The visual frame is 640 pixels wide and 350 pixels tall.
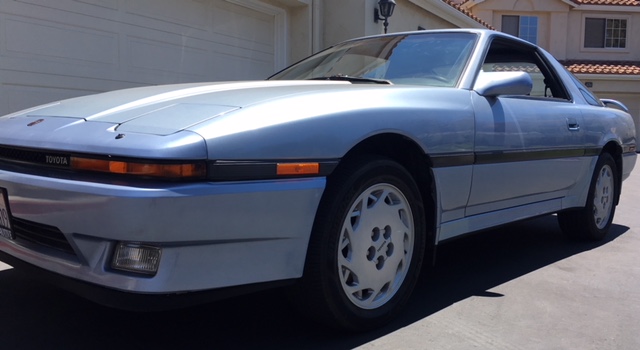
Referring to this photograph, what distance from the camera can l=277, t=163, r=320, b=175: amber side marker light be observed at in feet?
8.09

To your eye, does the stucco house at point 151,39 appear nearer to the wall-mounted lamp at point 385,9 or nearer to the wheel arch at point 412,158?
the wall-mounted lamp at point 385,9

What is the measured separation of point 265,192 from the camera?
2.39 m

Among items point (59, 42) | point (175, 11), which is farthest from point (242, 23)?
point (59, 42)

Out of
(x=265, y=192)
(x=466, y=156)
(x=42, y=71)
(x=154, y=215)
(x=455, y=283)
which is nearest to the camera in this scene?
(x=154, y=215)

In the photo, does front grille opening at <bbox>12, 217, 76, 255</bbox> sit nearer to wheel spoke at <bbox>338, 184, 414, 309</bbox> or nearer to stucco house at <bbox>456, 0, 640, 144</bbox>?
wheel spoke at <bbox>338, 184, 414, 309</bbox>

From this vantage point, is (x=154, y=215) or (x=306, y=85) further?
(x=306, y=85)

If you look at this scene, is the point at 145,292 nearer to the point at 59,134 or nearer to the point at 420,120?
the point at 59,134

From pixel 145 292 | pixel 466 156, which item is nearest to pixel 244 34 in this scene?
pixel 466 156

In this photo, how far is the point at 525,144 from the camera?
386 cm

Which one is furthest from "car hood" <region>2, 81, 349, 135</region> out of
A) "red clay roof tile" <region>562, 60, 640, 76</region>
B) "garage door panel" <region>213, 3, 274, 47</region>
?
"red clay roof tile" <region>562, 60, 640, 76</region>

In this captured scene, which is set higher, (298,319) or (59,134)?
(59,134)

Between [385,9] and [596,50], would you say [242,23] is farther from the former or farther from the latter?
[596,50]

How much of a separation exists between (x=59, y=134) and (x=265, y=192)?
0.88 metres

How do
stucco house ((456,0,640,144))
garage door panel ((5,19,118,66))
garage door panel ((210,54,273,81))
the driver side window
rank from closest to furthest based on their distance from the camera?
the driver side window < garage door panel ((5,19,118,66)) < garage door panel ((210,54,273,81)) < stucco house ((456,0,640,144))
